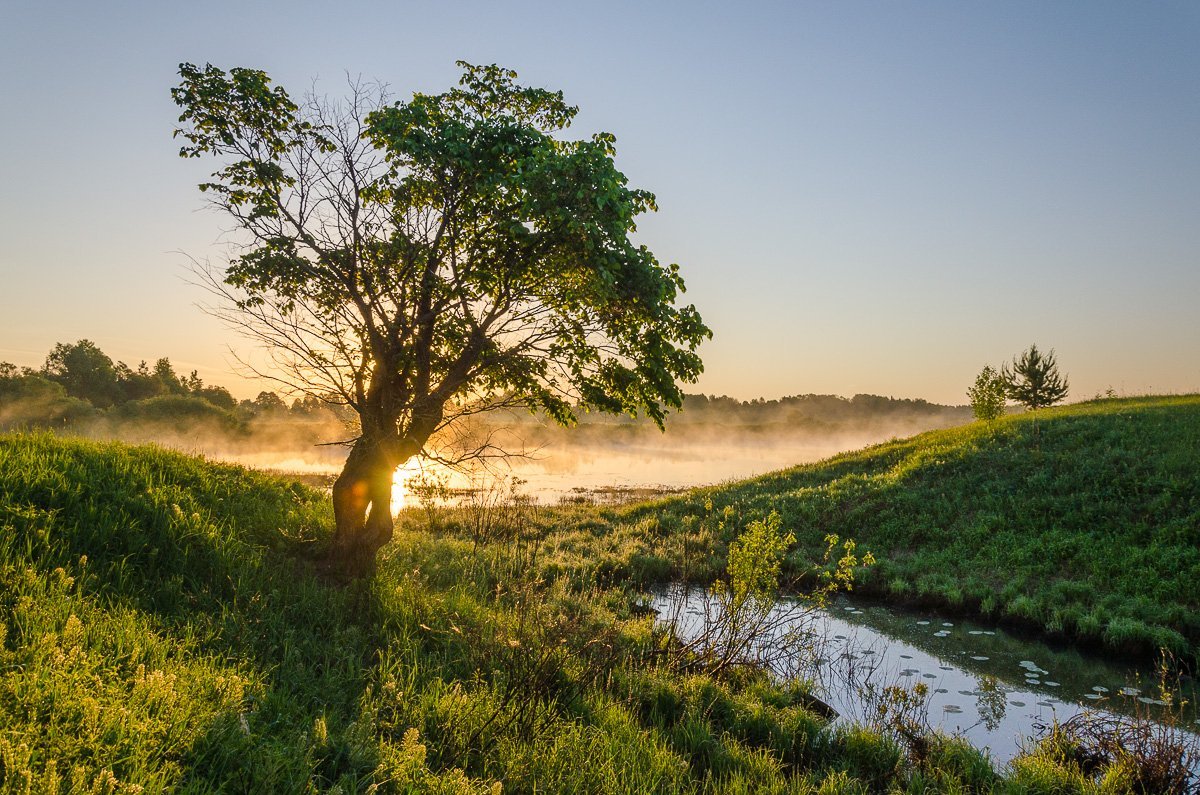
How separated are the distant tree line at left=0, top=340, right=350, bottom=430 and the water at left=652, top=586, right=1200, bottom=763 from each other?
6465 cm

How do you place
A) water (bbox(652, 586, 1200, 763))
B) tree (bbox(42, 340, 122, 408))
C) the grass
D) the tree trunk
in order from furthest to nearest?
tree (bbox(42, 340, 122, 408)), the tree trunk, water (bbox(652, 586, 1200, 763)), the grass

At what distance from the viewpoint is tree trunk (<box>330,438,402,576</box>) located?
955cm

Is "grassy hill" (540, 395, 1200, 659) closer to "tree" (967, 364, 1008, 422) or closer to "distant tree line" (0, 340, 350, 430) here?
"tree" (967, 364, 1008, 422)

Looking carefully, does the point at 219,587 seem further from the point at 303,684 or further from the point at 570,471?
the point at 570,471

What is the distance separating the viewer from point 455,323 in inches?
377

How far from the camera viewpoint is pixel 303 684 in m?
5.74

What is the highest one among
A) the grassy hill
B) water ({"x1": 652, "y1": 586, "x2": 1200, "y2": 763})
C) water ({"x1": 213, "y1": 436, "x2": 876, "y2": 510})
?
the grassy hill

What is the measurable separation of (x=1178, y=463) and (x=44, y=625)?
81.2 ft

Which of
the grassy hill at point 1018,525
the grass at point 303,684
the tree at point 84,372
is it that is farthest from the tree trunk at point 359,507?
the tree at point 84,372

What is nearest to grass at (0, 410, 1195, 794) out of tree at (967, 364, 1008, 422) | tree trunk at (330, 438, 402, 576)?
tree trunk at (330, 438, 402, 576)

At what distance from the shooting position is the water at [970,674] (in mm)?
8039

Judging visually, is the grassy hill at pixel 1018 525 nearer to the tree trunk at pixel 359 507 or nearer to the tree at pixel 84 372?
the tree trunk at pixel 359 507

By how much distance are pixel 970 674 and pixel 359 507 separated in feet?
33.6

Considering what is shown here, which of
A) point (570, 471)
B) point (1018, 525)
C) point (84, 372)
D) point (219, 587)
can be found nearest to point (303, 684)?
point (219, 587)
